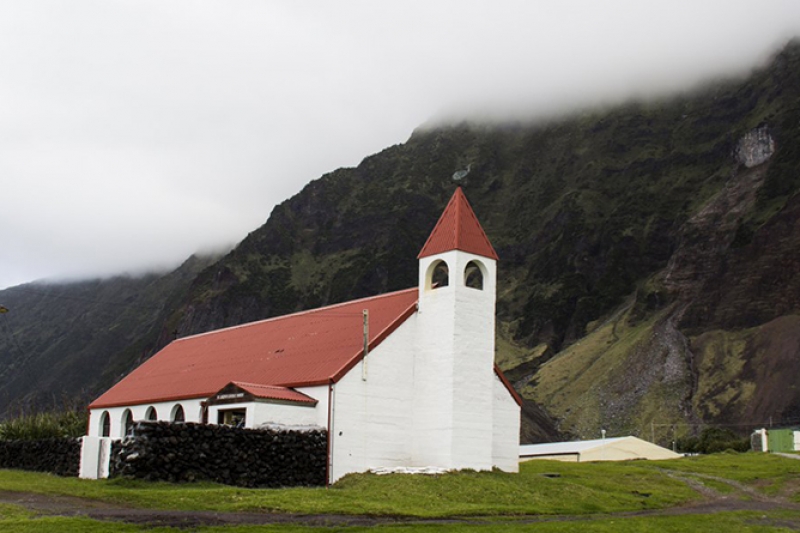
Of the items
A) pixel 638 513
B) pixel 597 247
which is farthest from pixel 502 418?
pixel 597 247

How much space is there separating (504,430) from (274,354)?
10323 mm

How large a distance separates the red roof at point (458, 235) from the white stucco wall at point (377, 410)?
293cm

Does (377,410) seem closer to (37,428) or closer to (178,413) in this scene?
(178,413)

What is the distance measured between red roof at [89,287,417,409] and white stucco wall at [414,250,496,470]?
4.94 feet

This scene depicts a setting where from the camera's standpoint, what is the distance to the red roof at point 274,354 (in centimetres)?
3534

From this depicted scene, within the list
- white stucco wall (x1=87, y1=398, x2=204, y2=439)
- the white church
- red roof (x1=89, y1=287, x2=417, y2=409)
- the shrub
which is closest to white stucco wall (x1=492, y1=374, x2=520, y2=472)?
the white church

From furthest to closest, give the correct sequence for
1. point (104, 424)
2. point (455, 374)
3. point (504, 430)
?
point (104, 424)
point (504, 430)
point (455, 374)

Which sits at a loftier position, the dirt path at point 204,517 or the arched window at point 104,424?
the arched window at point 104,424

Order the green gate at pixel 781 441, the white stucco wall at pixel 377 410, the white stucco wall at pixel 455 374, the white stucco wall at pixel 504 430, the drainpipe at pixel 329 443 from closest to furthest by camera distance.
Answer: the drainpipe at pixel 329 443
the white stucco wall at pixel 377 410
the white stucco wall at pixel 455 374
the white stucco wall at pixel 504 430
the green gate at pixel 781 441

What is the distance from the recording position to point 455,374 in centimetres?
3391

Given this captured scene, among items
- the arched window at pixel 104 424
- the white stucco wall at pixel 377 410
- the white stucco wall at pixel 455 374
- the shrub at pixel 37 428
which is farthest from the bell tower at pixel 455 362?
the arched window at pixel 104 424

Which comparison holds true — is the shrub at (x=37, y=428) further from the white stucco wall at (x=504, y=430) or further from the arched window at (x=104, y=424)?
the white stucco wall at (x=504, y=430)

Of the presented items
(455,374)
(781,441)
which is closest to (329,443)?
(455,374)

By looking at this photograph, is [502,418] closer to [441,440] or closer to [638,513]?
[441,440]
